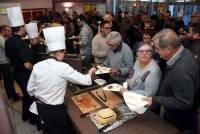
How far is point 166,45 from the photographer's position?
1464 millimetres

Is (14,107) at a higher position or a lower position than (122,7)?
lower

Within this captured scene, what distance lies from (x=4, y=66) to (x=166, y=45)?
10.2ft

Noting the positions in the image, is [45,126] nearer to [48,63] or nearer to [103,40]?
[48,63]

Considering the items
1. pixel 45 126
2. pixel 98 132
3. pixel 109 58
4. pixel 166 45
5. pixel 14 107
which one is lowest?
pixel 14 107

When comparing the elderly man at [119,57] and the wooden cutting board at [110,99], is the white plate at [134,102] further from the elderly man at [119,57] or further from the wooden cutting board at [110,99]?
the elderly man at [119,57]

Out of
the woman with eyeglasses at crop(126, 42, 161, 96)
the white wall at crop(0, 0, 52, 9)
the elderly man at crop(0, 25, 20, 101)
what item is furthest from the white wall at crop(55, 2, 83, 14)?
the woman with eyeglasses at crop(126, 42, 161, 96)

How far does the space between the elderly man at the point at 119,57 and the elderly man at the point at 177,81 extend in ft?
2.41

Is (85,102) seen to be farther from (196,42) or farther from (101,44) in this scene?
(196,42)

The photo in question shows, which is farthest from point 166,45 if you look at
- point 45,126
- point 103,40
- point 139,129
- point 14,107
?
point 14,107

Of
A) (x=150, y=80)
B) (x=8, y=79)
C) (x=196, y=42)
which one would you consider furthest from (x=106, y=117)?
(x=8, y=79)

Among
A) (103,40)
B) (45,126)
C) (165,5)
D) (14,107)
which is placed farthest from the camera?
(165,5)

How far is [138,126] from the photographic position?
1.51m

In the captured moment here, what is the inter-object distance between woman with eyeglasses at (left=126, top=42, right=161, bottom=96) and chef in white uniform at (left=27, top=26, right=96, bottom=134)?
466 mm

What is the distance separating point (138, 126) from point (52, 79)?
31.8 inches
